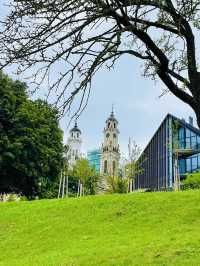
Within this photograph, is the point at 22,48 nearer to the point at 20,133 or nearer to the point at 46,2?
the point at 46,2

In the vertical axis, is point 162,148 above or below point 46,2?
above

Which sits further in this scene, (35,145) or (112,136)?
(112,136)

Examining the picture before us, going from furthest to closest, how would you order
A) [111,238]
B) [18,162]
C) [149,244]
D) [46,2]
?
[18,162] → [111,238] → [149,244] → [46,2]

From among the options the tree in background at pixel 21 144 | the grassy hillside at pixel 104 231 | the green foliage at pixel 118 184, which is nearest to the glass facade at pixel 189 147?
the green foliage at pixel 118 184

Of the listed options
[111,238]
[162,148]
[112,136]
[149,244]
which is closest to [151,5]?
[149,244]

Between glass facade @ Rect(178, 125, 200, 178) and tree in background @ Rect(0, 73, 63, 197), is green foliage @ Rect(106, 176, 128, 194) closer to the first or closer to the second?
tree in background @ Rect(0, 73, 63, 197)

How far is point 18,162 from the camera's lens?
3547 cm

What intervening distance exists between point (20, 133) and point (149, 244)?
23.6 metres

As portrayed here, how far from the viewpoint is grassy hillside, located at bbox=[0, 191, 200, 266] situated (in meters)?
12.2

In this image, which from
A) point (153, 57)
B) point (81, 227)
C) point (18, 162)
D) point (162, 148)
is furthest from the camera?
point (162, 148)

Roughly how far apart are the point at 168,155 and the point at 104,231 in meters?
42.4

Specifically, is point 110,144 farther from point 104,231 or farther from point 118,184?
point 104,231

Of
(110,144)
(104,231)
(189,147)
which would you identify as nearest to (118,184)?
(189,147)

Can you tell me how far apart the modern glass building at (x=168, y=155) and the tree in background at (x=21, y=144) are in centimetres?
1321
